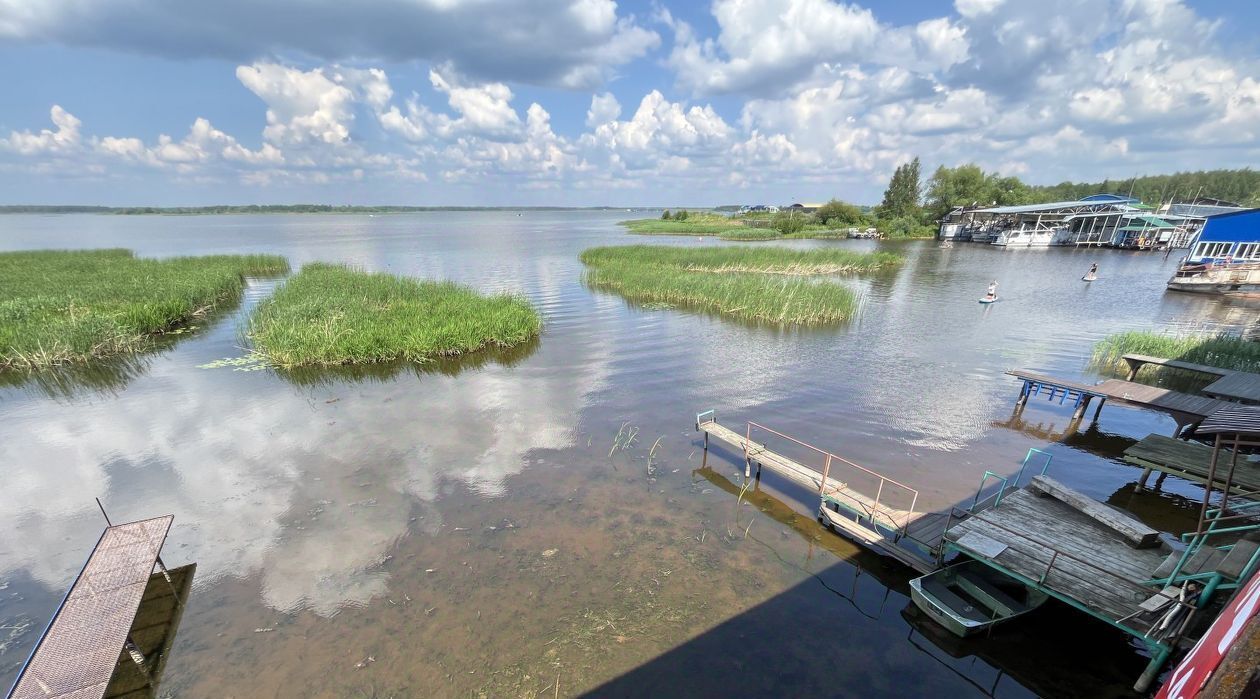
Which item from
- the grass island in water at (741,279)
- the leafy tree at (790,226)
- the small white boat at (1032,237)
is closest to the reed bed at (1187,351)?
the grass island in water at (741,279)

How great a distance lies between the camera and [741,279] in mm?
36719

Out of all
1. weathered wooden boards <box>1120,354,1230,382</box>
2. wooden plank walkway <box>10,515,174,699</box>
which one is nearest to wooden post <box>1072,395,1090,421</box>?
weathered wooden boards <box>1120,354,1230,382</box>

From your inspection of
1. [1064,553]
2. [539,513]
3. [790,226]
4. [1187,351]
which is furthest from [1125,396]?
[790,226]

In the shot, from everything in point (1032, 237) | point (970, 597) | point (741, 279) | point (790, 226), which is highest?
point (1032, 237)

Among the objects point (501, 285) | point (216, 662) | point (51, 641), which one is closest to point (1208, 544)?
point (216, 662)

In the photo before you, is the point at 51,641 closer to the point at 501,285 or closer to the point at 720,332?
the point at 720,332

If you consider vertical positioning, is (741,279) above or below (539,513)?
above

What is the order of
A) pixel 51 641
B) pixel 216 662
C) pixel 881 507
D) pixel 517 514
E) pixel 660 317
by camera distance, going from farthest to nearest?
1. pixel 660 317
2. pixel 517 514
3. pixel 881 507
4. pixel 216 662
5. pixel 51 641

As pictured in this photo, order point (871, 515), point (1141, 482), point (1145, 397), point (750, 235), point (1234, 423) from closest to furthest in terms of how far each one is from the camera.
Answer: point (1234, 423), point (871, 515), point (1141, 482), point (1145, 397), point (750, 235)

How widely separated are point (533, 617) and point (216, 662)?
5.04m

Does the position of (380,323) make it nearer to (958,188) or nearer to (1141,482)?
(1141,482)

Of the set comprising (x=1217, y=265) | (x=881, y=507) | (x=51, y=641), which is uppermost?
(x=1217, y=265)

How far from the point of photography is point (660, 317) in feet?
97.5

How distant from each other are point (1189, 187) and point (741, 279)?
19577 centimetres
